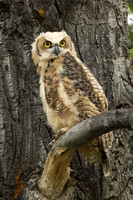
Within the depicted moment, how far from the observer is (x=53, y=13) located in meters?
3.14

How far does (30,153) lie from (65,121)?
1.45 ft

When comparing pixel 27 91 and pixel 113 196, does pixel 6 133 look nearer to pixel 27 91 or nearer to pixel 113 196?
pixel 27 91

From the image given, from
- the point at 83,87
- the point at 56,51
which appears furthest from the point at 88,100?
the point at 56,51

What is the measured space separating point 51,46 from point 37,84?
35 cm

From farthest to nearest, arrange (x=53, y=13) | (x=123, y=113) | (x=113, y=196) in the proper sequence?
(x=53, y=13) < (x=113, y=196) < (x=123, y=113)

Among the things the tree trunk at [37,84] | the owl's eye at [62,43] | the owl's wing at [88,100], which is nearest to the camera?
the owl's wing at [88,100]

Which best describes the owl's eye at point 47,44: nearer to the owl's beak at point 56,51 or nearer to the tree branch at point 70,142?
the owl's beak at point 56,51

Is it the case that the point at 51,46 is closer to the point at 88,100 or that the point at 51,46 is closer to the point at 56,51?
the point at 56,51

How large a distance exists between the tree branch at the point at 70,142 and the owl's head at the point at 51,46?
0.94 meters

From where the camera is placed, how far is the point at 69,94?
2695mm

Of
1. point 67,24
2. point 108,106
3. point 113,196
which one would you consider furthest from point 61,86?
point 113,196

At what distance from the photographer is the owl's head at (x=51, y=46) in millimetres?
2961

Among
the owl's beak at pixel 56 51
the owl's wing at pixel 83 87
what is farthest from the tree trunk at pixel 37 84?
the owl's wing at pixel 83 87

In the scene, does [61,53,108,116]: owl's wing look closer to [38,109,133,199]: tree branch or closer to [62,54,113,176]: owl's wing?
[62,54,113,176]: owl's wing
